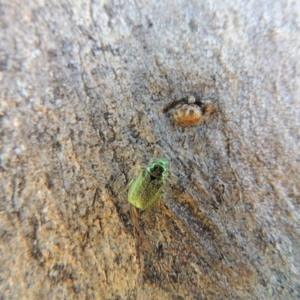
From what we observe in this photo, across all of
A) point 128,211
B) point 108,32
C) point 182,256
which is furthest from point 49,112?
point 182,256

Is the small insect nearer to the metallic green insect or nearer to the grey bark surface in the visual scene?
the grey bark surface

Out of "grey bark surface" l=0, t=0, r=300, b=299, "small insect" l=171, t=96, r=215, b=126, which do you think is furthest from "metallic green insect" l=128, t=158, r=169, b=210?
"small insect" l=171, t=96, r=215, b=126

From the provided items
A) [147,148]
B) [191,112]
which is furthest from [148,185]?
[191,112]

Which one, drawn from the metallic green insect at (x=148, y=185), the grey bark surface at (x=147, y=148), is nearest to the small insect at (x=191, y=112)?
the grey bark surface at (x=147, y=148)

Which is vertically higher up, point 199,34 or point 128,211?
point 199,34

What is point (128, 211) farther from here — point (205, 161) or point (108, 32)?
point (108, 32)
